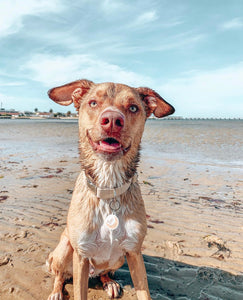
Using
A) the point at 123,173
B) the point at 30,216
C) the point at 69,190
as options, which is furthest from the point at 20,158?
the point at 123,173

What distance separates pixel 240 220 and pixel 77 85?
14.0ft

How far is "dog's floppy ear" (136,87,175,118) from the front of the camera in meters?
3.16

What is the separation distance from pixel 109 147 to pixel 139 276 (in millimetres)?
1435

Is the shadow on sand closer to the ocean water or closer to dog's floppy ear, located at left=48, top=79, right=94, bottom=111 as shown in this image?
dog's floppy ear, located at left=48, top=79, right=94, bottom=111

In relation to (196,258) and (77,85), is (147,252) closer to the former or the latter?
(196,258)

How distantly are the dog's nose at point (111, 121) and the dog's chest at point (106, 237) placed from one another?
840 mm

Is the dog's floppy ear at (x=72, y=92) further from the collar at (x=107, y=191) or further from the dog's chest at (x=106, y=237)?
the dog's chest at (x=106, y=237)

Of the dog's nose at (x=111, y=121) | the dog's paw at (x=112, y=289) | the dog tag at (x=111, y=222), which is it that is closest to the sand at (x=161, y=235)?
the dog's paw at (x=112, y=289)

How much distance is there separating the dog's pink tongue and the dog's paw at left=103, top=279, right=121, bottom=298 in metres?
1.85

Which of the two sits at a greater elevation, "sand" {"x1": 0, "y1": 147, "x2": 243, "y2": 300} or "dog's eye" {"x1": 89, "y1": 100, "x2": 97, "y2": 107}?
"dog's eye" {"x1": 89, "y1": 100, "x2": 97, "y2": 107}

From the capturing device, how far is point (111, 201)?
2.71 meters

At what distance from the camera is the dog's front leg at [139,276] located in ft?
8.63

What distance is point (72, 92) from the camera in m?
3.25

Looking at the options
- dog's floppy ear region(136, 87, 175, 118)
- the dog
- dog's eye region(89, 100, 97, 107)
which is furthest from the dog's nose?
dog's floppy ear region(136, 87, 175, 118)
